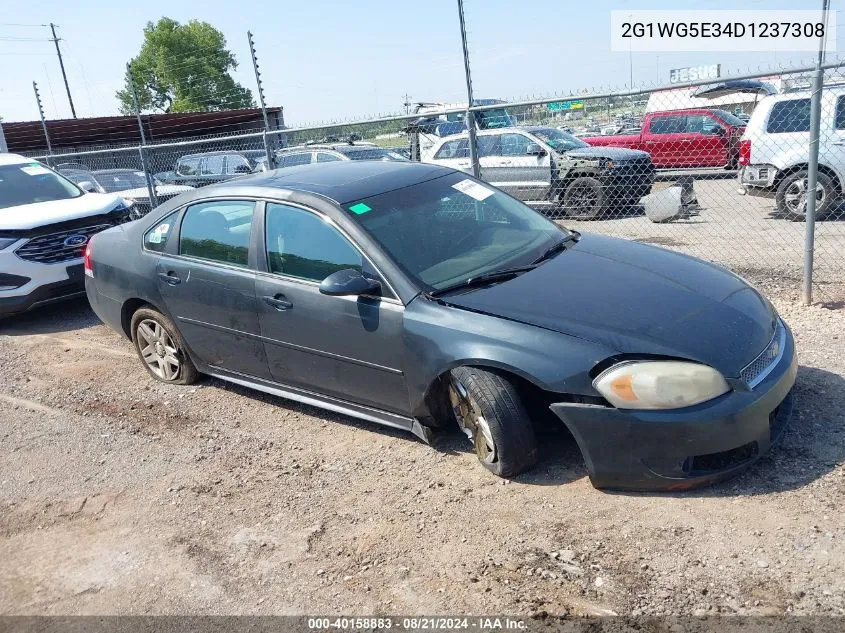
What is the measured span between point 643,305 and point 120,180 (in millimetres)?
12109

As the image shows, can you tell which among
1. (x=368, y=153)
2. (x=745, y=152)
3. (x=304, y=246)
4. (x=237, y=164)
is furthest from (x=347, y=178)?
(x=237, y=164)

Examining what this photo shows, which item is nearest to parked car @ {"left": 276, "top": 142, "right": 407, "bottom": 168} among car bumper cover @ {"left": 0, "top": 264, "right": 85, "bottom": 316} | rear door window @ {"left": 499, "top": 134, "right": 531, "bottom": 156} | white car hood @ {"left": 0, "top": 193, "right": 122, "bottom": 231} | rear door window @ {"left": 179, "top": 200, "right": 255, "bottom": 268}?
rear door window @ {"left": 499, "top": 134, "right": 531, "bottom": 156}

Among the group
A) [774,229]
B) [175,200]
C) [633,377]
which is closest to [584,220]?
[774,229]

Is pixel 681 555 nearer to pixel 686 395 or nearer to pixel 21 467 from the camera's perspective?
pixel 686 395

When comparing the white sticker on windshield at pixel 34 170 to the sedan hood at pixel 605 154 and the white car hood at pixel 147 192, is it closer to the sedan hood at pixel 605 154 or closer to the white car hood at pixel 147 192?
the white car hood at pixel 147 192

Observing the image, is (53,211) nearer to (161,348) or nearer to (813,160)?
(161,348)

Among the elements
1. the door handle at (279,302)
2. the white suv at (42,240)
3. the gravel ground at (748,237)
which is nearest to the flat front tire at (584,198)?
the gravel ground at (748,237)

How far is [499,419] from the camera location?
11.3ft

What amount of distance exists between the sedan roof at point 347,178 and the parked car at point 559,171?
22.4ft

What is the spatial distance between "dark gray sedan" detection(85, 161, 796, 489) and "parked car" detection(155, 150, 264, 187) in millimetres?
8909

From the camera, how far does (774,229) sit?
979 cm

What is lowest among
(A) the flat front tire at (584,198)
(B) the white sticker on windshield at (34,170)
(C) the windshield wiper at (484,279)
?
(A) the flat front tire at (584,198)

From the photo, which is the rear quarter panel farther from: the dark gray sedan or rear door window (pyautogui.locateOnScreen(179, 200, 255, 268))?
rear door window (pyautogui.locateOnScreen(179, 200, 255, 268))

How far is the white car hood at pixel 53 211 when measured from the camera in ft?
24.0
